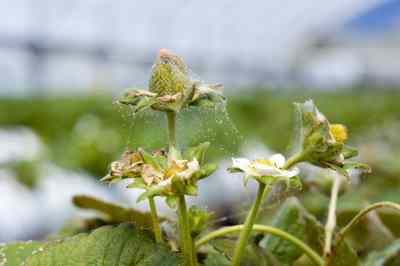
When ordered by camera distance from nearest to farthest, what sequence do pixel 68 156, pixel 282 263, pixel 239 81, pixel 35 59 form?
pixel 282 263
pixel 68 156
pixel 35 59
pixel 239 81

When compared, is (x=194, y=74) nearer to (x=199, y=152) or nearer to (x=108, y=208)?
(x=199, y=152)

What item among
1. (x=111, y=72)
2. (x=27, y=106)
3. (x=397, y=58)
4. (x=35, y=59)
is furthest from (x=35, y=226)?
(x=397, y=58)

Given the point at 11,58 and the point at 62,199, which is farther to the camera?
the point at 11,58

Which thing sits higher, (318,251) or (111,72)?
(318,251)

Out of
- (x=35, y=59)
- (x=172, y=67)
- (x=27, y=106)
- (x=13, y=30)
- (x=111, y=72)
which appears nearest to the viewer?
(x=172, y=67)

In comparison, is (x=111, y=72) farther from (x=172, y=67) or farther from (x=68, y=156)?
(x=172, y=67)

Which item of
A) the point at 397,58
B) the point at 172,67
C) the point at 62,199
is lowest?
the point at 397,58

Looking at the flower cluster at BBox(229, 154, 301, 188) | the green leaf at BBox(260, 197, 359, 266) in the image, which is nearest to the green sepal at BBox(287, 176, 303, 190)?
the flower cluster at BBox(229, 154, 301, 188)
